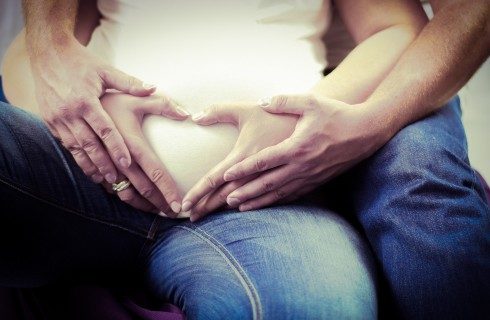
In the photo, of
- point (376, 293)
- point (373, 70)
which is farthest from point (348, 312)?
point (373, 70)

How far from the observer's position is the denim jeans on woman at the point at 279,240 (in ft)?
1.55

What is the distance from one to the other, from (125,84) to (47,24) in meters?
0.22

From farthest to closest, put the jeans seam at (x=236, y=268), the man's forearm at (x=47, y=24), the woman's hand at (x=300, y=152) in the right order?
1. the man's forearm at (x=47, y=24)
2. the woman's hand at (x=300, y=152)
3. the jeans seam at (x=236, y=268)

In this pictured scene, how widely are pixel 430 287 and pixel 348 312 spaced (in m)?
0.12

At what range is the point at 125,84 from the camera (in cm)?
58

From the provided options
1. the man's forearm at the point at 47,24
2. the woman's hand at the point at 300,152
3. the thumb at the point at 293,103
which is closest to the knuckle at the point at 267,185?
the woman's hand at the point at 300,152

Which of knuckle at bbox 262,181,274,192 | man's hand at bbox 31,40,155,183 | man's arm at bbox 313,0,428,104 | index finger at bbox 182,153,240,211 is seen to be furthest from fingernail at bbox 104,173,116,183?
man's arm at bbox 313,0,428,104

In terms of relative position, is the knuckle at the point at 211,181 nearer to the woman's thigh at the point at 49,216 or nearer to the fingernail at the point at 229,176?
the fingernail at the point at 229,176

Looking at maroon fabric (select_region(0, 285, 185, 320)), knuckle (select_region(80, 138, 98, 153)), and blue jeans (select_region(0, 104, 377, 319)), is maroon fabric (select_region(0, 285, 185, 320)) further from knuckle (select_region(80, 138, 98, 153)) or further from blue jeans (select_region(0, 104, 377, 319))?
knuckle (select_region(80, 138, 98, 153))

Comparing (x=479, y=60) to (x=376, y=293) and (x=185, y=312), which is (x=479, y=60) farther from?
(x=185, y=312)

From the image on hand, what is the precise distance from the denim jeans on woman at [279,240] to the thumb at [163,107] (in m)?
0.13

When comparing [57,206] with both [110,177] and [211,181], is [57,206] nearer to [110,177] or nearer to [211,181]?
[110,177]

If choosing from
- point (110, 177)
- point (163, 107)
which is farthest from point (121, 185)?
point (163, 107)

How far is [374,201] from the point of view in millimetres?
564
